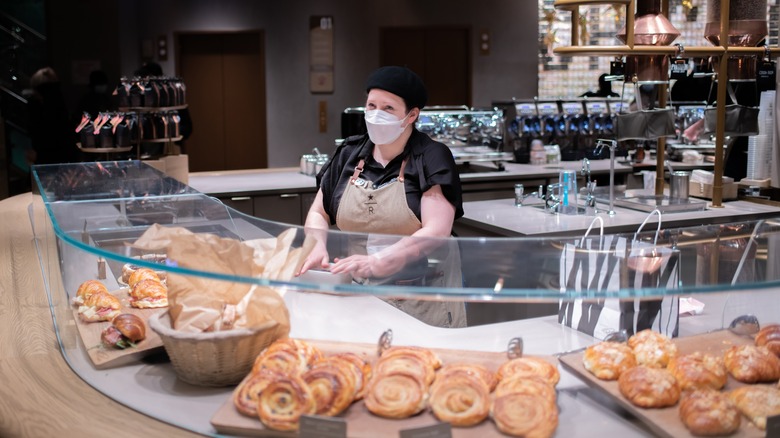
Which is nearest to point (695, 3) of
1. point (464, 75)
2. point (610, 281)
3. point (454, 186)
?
point (464, 75)

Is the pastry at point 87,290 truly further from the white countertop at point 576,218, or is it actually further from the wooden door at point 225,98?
the wooden door at point 225,98

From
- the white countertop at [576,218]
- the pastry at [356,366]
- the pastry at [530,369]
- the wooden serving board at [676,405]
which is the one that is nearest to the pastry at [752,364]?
the wooden serving board at [676,405]

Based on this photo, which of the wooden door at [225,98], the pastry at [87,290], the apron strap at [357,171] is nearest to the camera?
the pastry at [87,290]

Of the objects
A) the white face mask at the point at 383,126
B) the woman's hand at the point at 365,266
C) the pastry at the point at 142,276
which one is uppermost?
the white face mask at the point at 383,126

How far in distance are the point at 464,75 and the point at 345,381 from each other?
949 cm

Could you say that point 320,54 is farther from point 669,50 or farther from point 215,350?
point 215,350

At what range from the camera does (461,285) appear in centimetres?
167

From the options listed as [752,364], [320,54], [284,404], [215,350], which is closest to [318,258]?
[215,350]

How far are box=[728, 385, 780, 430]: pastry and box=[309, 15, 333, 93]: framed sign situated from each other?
899cm

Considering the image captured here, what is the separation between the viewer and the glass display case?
1.65 meters

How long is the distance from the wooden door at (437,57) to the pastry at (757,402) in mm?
9214

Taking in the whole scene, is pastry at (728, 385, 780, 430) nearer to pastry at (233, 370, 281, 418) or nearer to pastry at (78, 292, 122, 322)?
pastry at (233, 370, 281, 418)

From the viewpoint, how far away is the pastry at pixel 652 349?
1793mm

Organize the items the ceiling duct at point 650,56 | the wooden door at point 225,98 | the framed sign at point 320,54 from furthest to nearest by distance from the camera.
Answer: the wooden door at point 225,98 < the framed sign at point 320,54 < the ceiling duct at point 650,56
